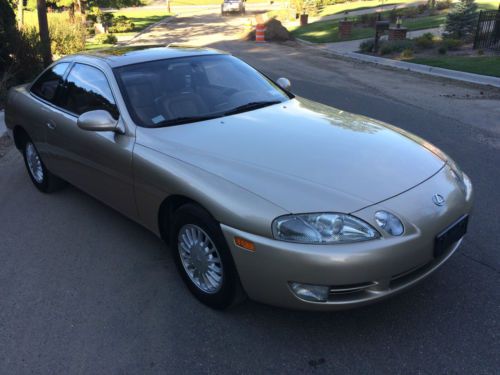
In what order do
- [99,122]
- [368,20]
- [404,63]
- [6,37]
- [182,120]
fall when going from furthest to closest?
1. [368,20]
2. [404,63]
3. [6,37]
4. [182,120]
5. [99,122]

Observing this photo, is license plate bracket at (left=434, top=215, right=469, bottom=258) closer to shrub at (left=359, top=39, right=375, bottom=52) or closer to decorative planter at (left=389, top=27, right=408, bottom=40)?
shrub at (left=359, top=39, right=375, bottom=52)

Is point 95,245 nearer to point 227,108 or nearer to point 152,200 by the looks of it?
point 152,200

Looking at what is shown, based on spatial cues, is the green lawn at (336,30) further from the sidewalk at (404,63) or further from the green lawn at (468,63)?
the green lawn at (468,63)

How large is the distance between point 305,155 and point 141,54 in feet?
6.62

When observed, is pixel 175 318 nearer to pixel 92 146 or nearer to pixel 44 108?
pixel 92 146

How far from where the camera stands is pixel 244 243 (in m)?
2.68

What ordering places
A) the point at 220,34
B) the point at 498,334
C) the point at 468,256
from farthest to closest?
1. the point at 220,34
2. the point at 468,256
3. the point at 498,334

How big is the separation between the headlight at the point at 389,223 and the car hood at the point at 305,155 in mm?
95

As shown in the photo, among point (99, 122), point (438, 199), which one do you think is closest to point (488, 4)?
point (438, 199)

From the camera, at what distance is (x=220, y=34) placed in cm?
2803

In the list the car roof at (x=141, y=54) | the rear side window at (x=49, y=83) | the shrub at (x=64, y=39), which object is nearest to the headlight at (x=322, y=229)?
the car roof at (x=141, y=54)

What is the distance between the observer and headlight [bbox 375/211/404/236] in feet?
8.50

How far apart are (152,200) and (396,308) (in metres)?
1.82

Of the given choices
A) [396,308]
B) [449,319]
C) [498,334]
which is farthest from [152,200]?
[498,334]
